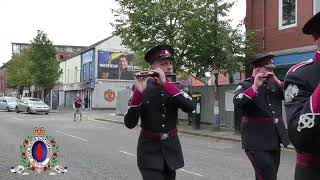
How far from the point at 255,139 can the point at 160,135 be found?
1312mm

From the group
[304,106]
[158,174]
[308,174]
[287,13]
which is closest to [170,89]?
[158,174]

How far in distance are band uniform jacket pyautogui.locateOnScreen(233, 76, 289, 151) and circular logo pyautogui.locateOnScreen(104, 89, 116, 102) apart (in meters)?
50.2

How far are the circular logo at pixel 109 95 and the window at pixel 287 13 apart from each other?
3551 centimetres

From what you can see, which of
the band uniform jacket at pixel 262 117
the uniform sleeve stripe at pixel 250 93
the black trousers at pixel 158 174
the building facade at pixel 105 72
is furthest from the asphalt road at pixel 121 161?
the building facade at pixel 105 72

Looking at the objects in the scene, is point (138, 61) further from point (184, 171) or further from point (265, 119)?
point (265, 119)

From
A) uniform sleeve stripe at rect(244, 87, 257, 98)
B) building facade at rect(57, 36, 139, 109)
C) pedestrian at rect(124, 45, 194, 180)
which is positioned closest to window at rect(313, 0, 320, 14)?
uniform sleeve stripe at rect(244, 87, 257, 98)

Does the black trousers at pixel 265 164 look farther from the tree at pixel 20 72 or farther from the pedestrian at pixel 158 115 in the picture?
the tree at pixel 20 72

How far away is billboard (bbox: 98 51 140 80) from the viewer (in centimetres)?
5672

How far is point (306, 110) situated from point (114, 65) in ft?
181

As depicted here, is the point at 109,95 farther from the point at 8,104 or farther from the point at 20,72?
the point at 20,72

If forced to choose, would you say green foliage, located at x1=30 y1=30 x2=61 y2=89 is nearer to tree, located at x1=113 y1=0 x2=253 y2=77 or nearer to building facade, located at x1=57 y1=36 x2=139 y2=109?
building facade, located at x1=57 y1=36 x2=139 y2=109

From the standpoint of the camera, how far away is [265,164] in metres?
5.62

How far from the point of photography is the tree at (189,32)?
22469 millimetres

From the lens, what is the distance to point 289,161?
12711mm
